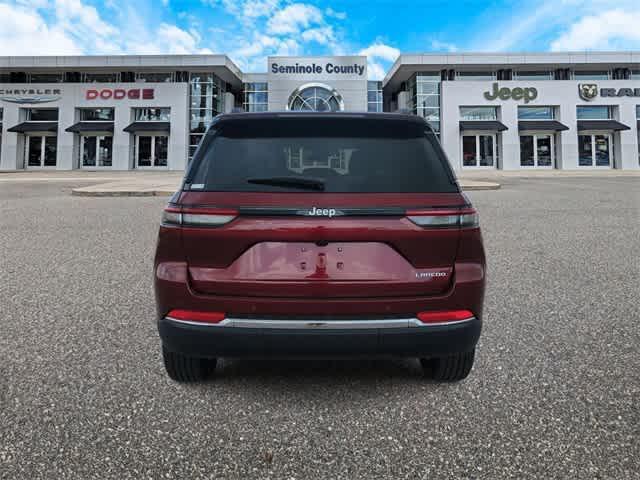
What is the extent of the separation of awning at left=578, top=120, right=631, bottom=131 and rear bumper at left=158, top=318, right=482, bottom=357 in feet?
143

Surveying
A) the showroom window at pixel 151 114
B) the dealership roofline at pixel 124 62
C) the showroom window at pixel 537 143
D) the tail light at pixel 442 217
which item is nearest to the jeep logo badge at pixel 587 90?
the showroom window at pixel 537 143

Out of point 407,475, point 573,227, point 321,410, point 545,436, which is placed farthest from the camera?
point 573,227

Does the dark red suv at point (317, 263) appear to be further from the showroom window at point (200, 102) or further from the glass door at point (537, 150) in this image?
the glass door at point (537, 150)

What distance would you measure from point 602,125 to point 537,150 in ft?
18.9

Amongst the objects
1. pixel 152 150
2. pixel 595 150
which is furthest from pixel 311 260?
pixel 595 150

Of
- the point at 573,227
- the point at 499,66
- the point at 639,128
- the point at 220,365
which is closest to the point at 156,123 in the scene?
the point at 499,66

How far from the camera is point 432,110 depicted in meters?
39.3

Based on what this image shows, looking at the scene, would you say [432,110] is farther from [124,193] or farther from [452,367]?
[452,367]

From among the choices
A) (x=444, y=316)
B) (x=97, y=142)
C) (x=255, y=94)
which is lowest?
(x=444, y=316)

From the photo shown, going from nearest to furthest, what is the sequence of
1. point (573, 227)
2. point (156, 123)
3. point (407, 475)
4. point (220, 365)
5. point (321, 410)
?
point (407, 475), point (321, 410), point (220, 365), point (573, 227), point (156, 123)

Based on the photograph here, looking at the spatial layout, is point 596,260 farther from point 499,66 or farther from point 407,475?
point 499,66

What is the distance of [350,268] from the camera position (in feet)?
7.05

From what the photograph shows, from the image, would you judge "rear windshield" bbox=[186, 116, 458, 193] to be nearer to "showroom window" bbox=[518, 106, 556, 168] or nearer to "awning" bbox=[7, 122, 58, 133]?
"showroom window" bbox=[518, 106, 556, 168]

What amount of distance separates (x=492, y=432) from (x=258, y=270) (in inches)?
57.8
